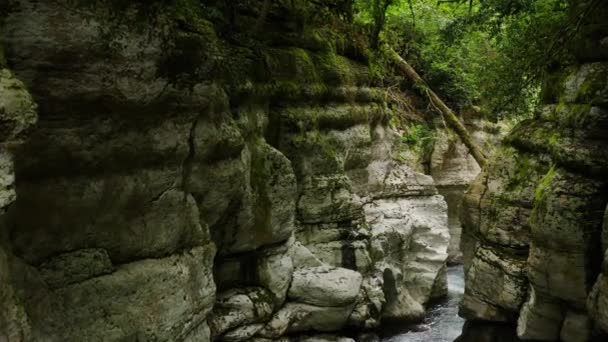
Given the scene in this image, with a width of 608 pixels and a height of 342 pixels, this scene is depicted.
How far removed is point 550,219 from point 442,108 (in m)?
9.22

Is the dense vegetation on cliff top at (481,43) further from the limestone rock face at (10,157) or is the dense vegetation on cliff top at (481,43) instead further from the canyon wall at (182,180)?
the limestone rock face at (10,157)

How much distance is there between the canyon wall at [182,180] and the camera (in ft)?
15.9

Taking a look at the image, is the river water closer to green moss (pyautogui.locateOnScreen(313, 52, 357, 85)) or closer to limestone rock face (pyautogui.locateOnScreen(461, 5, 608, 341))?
limestone rock face (pyautogui.locateOnScreen(461, 5, 608, 341))

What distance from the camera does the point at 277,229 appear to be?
29.5 ft

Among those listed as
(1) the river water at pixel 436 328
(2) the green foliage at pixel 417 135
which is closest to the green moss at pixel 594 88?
(1) the river water at pixel 436 328

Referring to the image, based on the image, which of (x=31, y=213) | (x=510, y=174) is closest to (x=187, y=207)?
(x=31, y=213)

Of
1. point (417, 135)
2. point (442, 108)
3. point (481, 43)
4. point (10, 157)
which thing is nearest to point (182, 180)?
point (10, 157)

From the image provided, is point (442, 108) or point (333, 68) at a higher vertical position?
point (333, 68)

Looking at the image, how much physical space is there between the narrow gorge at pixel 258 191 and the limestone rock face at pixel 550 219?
0.11 ft

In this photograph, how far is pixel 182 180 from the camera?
21.7 feet

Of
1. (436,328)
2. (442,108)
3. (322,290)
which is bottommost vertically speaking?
(436,328)

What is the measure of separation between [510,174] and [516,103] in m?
1.57

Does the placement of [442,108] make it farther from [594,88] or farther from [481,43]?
[594,88]

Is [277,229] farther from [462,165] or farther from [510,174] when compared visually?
[462,165]
